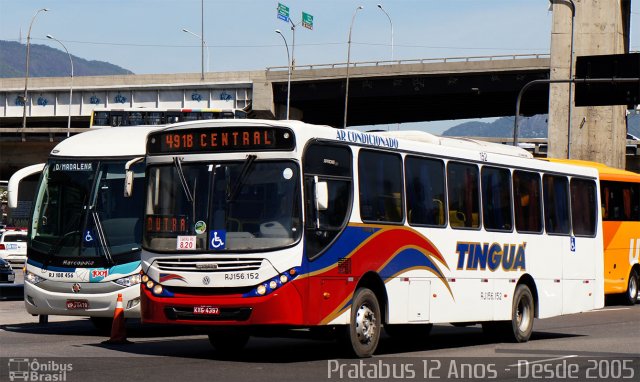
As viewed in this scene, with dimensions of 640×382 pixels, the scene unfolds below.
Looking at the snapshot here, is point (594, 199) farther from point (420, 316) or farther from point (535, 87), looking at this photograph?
point (535, 87)

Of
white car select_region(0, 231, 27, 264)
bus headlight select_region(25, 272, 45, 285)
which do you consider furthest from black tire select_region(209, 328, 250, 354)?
white car select_region(0, 231, 27, 264)

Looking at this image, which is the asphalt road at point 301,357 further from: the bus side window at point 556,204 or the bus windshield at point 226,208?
the bus side window at point 556,204

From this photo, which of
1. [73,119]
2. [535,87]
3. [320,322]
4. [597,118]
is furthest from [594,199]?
[73,119]

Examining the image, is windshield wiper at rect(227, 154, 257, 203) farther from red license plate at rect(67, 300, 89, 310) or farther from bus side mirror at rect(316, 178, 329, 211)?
red license plate at rect(67, 300, 89, 310)

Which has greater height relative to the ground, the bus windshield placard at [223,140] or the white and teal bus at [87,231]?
the bus windshield placard at [223,140]

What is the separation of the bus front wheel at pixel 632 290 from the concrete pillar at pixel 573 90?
2152 cm

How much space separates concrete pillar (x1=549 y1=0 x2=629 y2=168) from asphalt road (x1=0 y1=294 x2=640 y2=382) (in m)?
34.9

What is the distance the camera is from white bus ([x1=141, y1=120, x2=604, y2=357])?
44.3 ft

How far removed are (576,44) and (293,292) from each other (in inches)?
1732

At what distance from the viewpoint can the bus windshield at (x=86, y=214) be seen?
59.2 ft

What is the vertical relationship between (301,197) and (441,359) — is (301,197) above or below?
above

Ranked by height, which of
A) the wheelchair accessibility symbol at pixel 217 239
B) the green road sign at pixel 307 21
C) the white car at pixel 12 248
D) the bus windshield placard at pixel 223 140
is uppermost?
the green road sign at pixel 307 21

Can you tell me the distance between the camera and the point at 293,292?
13406 mm
